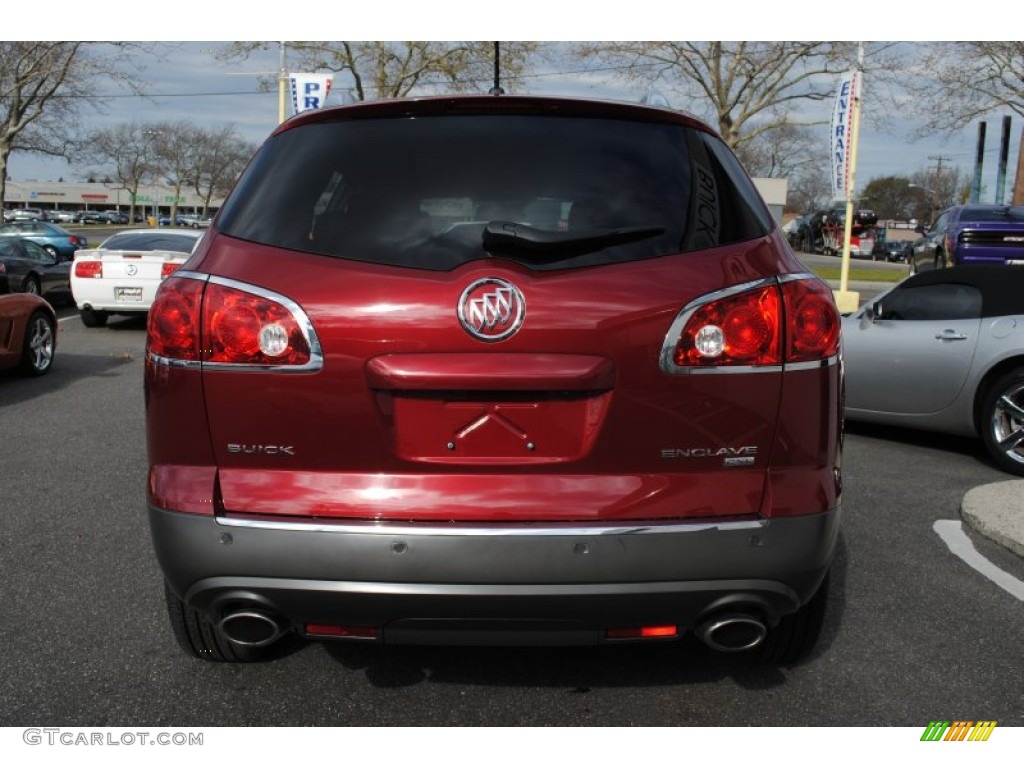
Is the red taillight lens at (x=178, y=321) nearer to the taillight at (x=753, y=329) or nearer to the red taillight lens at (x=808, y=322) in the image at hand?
the taillight at (x=753, y=329)

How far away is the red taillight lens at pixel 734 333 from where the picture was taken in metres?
2.43

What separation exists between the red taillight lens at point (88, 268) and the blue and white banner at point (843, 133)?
A: 44.8 feet

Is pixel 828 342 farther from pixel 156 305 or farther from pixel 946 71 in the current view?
pixel 946 71

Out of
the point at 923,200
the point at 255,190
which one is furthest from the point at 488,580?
the point at 923,200

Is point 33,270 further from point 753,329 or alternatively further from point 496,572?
point 753,329

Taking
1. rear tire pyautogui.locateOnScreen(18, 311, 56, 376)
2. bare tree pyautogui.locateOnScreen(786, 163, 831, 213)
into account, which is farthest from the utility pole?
rear tire pyautogui.locateOnScreen(18, 311, 56, 376)

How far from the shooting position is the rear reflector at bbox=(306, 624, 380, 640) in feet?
8.30

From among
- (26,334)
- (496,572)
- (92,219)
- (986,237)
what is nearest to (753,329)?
(496,572)

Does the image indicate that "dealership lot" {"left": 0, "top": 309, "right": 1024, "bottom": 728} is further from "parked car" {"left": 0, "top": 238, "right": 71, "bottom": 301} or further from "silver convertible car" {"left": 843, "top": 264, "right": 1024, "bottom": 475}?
"parked car" {"left": 0, "top": 238, "right": 71, "bottom": 301}

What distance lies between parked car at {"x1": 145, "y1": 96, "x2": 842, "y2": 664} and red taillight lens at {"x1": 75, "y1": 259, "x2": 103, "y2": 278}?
12143 millimetres

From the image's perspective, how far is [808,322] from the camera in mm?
2541

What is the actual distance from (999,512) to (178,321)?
435 centimetres

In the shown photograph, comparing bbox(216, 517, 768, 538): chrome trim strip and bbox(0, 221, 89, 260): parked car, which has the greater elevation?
bbox(216, 517, 768, 538): chrome trim strip

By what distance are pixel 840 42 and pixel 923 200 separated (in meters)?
86.8
